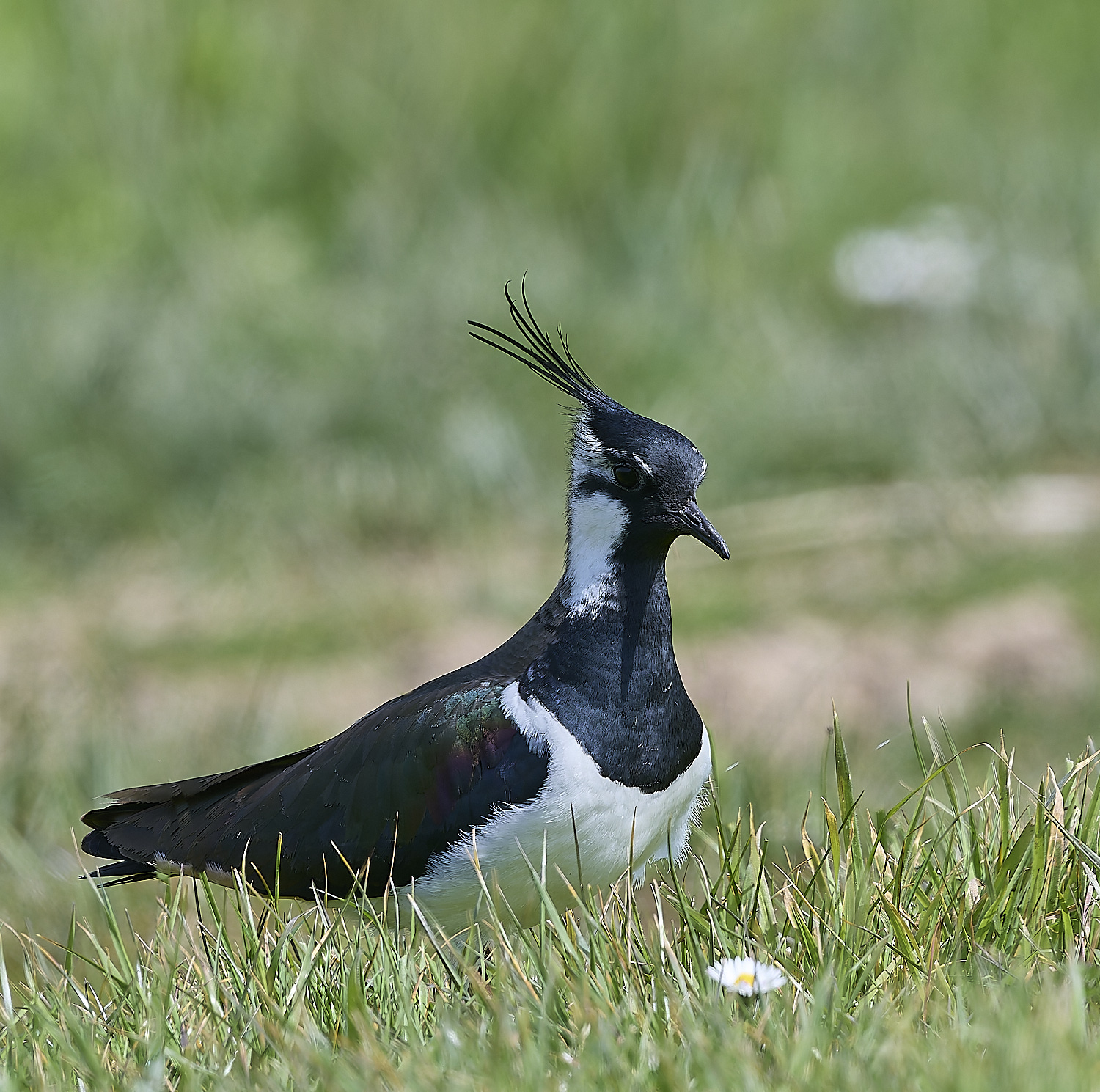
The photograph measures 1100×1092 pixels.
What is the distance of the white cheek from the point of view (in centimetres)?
308

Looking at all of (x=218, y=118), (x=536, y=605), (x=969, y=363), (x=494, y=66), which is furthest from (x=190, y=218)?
(x=969, y=363)

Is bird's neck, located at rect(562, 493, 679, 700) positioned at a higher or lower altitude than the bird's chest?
higher

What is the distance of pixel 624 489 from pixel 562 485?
4430 millimetres

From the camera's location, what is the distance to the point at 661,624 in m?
3.08

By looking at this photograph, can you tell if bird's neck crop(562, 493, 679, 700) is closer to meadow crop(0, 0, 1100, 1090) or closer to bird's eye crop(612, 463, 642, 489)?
bird's eye crop(612, 463, 642, 489)

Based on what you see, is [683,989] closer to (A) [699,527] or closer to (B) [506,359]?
(A) [699,527]

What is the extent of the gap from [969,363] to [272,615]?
12.0ft

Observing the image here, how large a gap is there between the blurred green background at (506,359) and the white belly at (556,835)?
101cm

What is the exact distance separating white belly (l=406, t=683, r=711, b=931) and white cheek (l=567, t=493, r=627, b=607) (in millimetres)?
248

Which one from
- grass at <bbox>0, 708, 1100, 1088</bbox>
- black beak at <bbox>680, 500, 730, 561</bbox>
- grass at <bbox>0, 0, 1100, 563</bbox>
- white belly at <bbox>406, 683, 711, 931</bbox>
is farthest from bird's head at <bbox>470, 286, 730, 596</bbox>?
grass at <bbox>0, 0, 1100, 563</bbox>

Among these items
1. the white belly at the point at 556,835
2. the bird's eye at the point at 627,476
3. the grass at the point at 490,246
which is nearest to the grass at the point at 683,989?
the white belly at the point at 556,835

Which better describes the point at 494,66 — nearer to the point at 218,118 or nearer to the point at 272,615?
the point at 218,118

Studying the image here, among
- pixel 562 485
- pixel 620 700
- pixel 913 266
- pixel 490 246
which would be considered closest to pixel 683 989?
pixel 620 700

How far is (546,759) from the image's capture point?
2.89 metres
